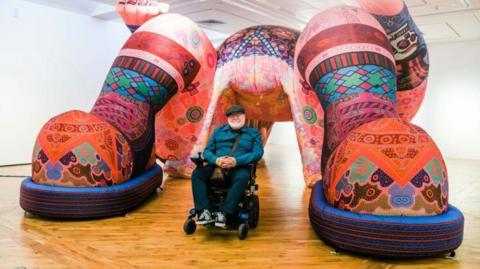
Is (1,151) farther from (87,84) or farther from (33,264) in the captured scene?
(33,264)

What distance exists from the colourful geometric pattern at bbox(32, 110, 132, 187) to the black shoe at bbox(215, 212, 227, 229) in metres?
0.97

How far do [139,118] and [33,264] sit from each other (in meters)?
1.67

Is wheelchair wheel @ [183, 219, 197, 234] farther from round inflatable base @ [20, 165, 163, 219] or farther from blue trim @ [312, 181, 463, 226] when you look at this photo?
blue trim @ [312, 181, 463, 226]

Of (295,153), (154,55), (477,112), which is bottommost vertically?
(295,153)

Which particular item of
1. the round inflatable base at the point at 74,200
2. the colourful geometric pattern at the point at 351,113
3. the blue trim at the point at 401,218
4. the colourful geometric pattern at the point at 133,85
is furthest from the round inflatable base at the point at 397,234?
the colourful geometric pattern at the point at 133,85

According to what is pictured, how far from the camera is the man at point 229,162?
9.63 ft

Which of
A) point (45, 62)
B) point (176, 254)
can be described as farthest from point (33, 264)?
point (45, 62)

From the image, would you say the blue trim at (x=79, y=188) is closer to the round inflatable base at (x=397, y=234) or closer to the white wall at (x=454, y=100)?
the round inflatable base at (x=397, y=234)

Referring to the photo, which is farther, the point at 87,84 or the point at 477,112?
the point at 477,112

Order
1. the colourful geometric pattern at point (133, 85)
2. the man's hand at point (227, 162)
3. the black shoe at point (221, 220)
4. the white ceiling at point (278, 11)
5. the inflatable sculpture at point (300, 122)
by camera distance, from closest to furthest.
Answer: the inflatable sculpture at point (300, 122)
the black shoe at point (221, 220)
the man's hand at point (227, 162)
the colourful geometric pattern at point (133, 85)
the white ceiling at point (278, 11)

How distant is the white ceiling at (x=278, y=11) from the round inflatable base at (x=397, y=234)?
14.3ft

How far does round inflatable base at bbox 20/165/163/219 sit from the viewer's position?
3.21 m

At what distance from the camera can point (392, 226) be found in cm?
247

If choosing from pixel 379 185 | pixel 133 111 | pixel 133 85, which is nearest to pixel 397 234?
pixel 379 185
